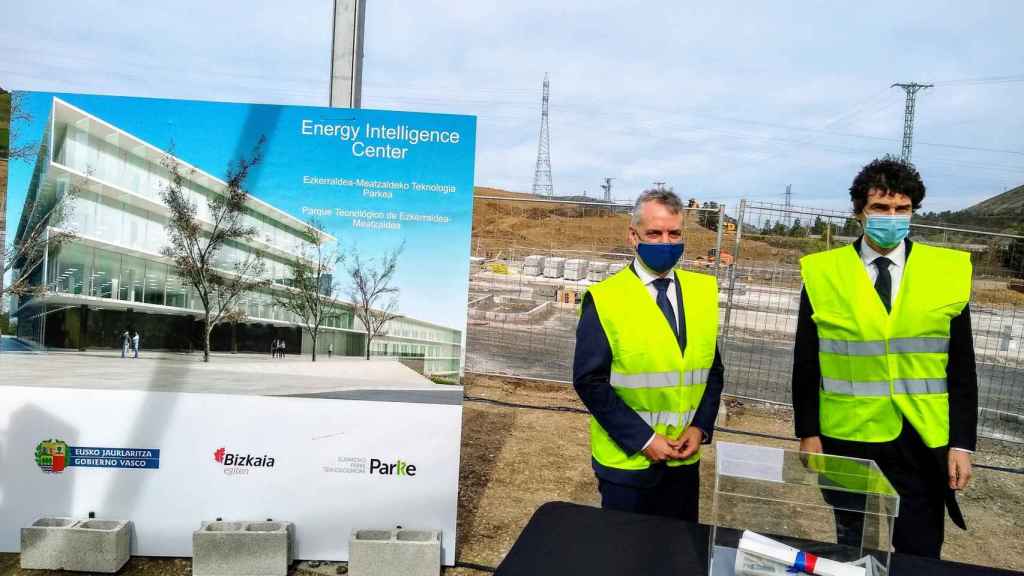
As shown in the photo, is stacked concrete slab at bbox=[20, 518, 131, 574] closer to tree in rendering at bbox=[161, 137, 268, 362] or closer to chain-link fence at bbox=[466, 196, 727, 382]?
tree in rendering at bbox=[161, 137, 268, 362]

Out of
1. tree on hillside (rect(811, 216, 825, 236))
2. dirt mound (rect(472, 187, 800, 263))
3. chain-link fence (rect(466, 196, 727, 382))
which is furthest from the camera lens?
chain-link fence (rect(466, 196, 727, 382))

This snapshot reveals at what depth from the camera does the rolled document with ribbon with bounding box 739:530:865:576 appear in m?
1.50

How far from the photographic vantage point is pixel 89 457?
3.50 m

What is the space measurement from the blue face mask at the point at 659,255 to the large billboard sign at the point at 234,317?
1125 mm

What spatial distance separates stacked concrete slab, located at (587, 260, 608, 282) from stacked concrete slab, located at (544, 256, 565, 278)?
0.33 metres

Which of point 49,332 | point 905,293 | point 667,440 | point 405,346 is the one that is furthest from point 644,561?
point 49,332

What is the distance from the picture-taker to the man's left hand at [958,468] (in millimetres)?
2416

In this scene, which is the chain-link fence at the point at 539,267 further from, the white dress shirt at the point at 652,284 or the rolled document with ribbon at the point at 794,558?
the rolled document with ribbon at the point at 794,558

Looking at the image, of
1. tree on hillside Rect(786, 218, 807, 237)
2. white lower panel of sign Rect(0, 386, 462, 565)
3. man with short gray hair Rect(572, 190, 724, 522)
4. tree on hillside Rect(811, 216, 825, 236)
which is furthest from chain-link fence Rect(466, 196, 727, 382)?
man with short gray hair Rect(572, 190, 724, 522)

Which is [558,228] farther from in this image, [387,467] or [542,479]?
[387,467]

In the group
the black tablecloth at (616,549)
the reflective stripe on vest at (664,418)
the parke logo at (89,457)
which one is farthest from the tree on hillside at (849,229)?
the parke logo at (89,457)

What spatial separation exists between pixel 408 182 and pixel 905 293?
7.49ft

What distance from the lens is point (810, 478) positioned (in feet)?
5.90

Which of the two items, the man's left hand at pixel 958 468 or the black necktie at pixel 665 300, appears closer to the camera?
the man's left hand at pixel 958 468
